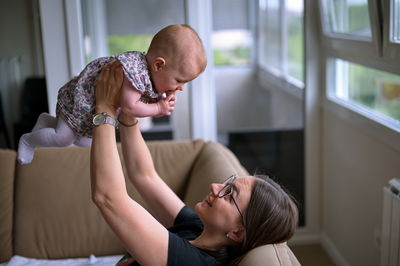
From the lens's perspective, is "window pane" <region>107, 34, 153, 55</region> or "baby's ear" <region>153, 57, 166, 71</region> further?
"window pane" <region>107, 34, 153, 55</region>

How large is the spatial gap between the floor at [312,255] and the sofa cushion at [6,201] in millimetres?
1707

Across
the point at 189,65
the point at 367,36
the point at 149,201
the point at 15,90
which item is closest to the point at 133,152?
the point at 149,201

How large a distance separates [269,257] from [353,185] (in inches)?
63.1

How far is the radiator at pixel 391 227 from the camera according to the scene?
2.06m

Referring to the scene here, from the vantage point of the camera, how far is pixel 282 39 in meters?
3.65

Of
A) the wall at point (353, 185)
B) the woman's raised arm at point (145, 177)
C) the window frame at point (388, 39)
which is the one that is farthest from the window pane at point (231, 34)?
the woman's raised arm at point (145, 177)

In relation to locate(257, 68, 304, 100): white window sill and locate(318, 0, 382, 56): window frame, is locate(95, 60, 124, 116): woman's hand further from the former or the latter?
locate(257, 68, 304, 100): white window sill

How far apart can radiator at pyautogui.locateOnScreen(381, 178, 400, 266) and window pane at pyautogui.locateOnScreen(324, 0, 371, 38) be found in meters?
0.91

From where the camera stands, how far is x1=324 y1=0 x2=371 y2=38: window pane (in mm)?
2703

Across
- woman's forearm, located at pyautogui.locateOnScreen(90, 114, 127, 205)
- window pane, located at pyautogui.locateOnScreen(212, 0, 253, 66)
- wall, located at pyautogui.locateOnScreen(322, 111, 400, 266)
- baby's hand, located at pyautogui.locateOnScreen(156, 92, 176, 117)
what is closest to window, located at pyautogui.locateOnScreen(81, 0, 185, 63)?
window pane, located at pyautogui.locateOnScreen(212, 0, 253, 66)

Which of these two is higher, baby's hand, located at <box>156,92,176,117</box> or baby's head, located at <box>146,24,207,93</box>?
baby's head, located at <box>146,24,207,93</box>

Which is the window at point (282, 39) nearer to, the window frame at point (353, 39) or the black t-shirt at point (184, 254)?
the window frame at point (353, 39)

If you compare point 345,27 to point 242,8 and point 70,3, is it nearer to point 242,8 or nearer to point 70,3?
point 242,8

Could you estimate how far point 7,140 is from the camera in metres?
3.23
